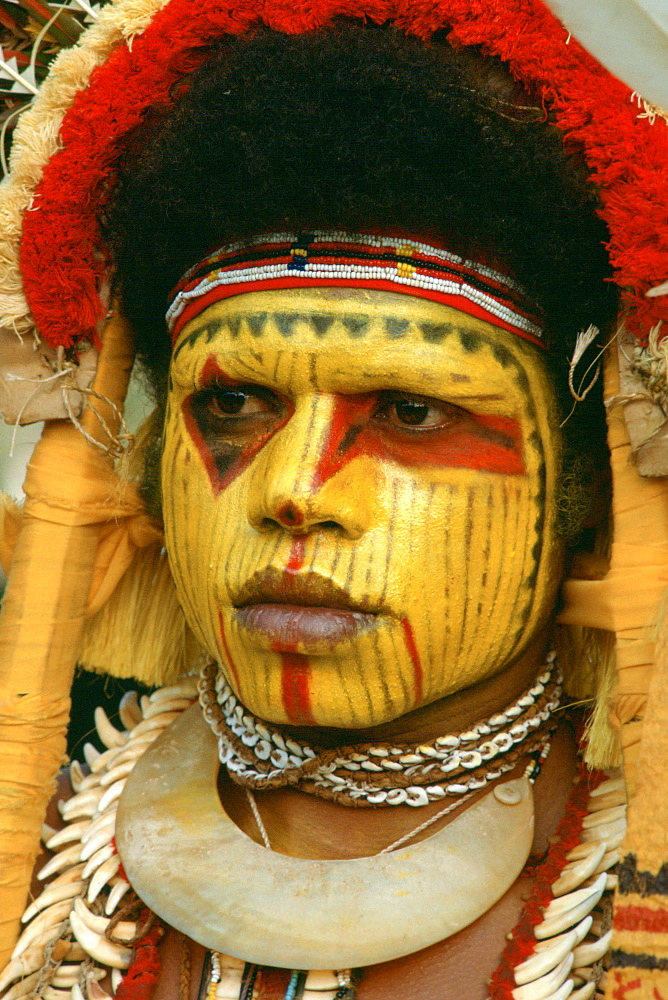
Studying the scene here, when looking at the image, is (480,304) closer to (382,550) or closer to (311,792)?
(382,550)

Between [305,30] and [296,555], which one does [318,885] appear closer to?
[296,555]

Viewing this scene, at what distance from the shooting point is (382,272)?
1913mm

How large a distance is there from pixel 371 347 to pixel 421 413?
0.50 ft

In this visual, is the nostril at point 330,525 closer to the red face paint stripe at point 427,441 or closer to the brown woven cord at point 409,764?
the red face paint stripe at point 427,441

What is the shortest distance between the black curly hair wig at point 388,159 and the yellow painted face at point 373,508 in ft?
0.44

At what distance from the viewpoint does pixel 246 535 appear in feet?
6.41

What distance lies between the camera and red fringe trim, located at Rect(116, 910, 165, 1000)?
6.48 ft

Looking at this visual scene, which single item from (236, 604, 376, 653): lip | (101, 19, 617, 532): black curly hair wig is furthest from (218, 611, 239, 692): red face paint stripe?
(101, 19, 617, 532): black curly hair wig

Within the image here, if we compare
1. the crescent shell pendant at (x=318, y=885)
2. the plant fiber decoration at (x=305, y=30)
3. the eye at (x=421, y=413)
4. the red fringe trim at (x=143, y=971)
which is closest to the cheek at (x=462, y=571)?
the eye at (x=421, y=413)

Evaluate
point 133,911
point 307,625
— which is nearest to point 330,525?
point 307,625

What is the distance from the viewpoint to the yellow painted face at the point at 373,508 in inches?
73.4

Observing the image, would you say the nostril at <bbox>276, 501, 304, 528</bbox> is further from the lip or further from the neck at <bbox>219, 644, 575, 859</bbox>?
the neck at <bbox>219, 644, 575, 859</bbox>

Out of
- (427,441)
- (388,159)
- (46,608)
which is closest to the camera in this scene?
(388,159)

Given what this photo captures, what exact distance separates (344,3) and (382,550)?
96 cm
